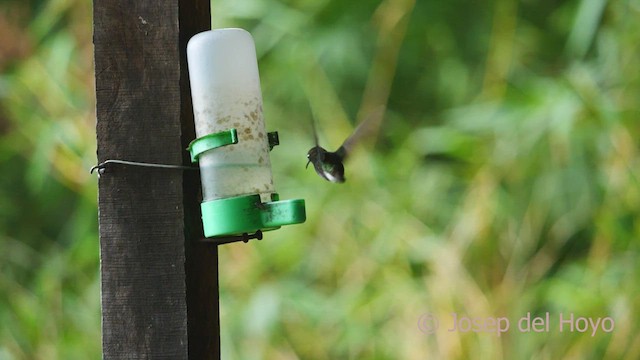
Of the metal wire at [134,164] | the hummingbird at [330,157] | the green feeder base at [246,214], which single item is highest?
the hummingbird at [330,157]

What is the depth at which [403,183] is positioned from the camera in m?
2.78

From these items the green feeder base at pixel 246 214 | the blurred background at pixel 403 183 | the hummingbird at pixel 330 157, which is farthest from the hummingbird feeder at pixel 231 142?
the blurred background at pixel 403 183

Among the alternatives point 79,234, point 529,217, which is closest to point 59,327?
point 79,234

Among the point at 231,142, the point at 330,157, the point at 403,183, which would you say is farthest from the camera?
the point at 403,183

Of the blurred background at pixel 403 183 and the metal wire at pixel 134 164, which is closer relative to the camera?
the metal wire at pixel 134 164

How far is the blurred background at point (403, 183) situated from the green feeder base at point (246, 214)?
142 centimetres

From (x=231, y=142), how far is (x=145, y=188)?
14 cm

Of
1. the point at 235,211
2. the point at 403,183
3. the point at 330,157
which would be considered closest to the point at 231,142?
the point at 235,211

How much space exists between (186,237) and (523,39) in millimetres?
2055

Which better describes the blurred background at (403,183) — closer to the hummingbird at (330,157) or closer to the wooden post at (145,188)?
the hummingbird at (330,157)

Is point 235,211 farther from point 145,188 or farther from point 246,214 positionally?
point 145,188

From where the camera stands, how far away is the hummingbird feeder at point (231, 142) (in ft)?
3.96

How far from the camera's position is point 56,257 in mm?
3053

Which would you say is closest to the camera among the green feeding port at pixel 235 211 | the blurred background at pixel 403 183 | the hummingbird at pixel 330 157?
the green feeding port at pixel 235 211
